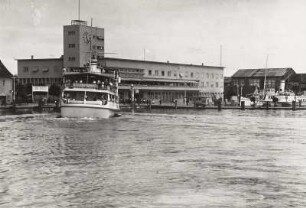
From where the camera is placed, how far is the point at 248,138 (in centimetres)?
3328

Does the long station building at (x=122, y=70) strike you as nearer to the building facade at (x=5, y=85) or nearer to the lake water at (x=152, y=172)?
the building facade at (x=5, y=85)

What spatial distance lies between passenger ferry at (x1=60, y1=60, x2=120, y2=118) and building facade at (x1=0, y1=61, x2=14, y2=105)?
42.6 m

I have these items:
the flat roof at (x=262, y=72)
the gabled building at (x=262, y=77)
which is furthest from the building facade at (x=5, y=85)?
the flat roof at (x=262, y=72)

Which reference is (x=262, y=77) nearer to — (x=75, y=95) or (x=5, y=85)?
→ (x=5, y=85)

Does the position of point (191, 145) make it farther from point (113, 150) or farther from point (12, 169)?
point (12, 169)

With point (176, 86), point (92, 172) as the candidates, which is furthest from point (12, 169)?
Answer: point (176, 86)

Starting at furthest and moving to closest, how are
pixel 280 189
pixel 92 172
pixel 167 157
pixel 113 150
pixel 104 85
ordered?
pixel 104 85, pixel 113 150, pixel 167 157, pixel 92 172, pixel 280 189

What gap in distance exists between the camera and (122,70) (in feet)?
396

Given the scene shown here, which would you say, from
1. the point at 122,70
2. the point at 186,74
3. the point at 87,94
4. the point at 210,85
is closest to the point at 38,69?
the point at 122,70

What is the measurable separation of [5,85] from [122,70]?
104ft

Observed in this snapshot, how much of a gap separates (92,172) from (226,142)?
13067 mm

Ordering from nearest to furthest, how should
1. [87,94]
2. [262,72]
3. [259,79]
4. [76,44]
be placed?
1. [87,94]
2. [76,44]
3. [259,79]
4. [262,72]

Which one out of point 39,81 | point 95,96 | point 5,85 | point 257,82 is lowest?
point 95,96

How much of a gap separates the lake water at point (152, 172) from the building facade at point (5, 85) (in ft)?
223
